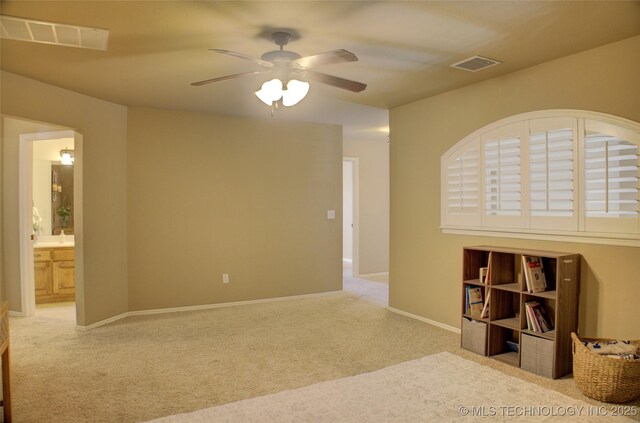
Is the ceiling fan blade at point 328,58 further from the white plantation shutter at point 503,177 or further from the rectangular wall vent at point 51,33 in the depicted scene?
the white plantation shutter at point 503,177

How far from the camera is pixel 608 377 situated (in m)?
2.73

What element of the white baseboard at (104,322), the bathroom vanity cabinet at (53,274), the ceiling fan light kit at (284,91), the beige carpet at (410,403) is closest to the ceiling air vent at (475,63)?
the ceiling fan light kit at (284,91)

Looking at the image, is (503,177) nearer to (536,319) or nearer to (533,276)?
(533,276)

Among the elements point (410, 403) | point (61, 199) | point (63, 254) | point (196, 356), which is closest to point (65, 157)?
point (61, 199)

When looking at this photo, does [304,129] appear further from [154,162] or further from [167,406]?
[167,406]

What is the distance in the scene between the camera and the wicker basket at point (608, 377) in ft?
8.84

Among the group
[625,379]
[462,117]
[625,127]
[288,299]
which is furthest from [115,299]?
[625,127]

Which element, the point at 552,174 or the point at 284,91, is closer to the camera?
the point at 284,91

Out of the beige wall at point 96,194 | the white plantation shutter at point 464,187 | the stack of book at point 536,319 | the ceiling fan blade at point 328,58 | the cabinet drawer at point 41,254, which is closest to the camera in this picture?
the ceiling fan blade at point 328,58

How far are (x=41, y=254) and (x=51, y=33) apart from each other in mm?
3987

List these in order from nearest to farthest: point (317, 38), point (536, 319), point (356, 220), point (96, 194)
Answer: point (317, 38), point (536, 319), point (96, 194), point (356, 220)

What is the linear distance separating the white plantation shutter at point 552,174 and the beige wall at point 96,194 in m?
4.45

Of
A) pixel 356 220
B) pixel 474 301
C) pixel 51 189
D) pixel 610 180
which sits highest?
pixel 51 189

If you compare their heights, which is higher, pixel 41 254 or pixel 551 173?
pixel 551 173
